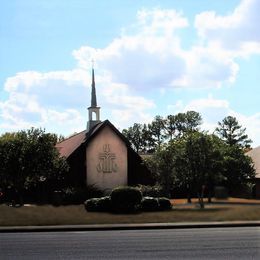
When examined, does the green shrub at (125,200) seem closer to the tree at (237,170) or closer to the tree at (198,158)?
the tree at (198,158)

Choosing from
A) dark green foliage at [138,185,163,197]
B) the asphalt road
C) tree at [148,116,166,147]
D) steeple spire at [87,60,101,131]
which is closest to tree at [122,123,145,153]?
tree at [148,116,166,147]

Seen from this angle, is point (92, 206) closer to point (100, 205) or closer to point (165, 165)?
point (100, 205)

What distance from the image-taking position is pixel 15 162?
139ft

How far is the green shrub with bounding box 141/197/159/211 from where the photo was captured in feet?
106

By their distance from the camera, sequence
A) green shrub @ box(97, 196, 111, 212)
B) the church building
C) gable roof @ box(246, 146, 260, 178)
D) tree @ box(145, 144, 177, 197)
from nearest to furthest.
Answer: green shrub @ box(97, 196, 111, 212) < tree @ box(145, 144, 177, 197) < the church building < gable roof @ box(246, 146, 260, 178)

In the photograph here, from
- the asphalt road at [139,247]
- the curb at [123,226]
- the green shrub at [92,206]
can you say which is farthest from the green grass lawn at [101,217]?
the asphalt road at [139,247]

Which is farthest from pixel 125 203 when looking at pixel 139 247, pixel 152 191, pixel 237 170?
pixel 237 170

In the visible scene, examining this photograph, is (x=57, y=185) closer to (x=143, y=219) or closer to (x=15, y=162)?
(x=15, y=162)

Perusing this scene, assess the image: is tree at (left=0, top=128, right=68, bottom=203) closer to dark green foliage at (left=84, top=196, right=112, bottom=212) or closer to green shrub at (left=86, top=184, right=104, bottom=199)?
green shrub at (left=86, top=184, right=104, bottom=199)

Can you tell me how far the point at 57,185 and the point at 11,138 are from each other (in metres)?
7.91

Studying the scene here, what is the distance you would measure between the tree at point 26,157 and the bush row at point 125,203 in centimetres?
1106

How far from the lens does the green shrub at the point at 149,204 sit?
32344mm

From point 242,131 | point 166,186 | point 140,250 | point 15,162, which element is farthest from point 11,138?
point 242,131

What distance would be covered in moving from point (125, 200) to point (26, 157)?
13.0 meters
